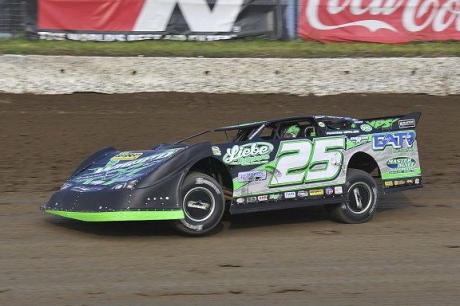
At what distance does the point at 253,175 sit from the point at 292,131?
90 cm

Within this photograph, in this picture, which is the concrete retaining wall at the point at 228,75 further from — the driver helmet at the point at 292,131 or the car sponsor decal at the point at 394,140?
the driver helmet at the point at 292,131

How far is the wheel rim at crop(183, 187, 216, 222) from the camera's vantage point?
7500 mm

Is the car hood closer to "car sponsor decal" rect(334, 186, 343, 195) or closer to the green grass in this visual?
"car sponsor decal" rect(334, 186, 343, 195)

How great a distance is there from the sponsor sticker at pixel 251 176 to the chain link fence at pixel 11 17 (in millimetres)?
9614

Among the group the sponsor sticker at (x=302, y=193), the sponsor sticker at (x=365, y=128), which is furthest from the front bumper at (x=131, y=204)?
the sponsor sticker at (x=365, y=128)

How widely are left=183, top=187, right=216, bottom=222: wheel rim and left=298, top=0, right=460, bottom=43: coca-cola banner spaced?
32.2 ft

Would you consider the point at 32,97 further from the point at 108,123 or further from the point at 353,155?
the point at 353,155

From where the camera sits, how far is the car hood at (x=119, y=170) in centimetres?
749

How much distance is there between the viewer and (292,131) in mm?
8422

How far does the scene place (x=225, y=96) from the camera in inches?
581

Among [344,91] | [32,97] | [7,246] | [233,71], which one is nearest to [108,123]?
[32,97]

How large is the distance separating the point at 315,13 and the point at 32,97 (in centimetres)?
621

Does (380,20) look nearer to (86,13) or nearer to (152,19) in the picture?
(152,19)

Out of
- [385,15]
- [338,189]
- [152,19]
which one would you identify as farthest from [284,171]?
[385,15]
